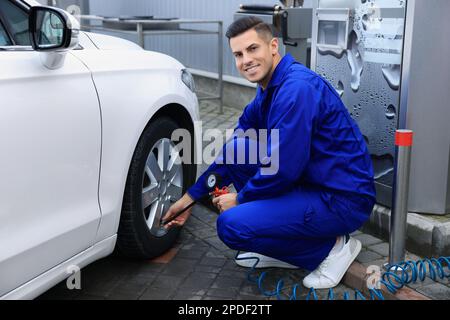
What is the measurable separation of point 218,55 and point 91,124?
5.08m

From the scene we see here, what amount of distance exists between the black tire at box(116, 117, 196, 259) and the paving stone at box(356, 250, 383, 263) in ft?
3.80

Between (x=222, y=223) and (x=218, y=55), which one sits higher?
(x=218, y=55)

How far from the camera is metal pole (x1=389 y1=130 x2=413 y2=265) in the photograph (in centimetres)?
302

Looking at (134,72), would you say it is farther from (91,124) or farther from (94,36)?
(91,124)

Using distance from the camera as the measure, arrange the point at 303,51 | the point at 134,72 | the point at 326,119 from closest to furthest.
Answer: the point at 326,119 < the point at 134,72 < the point at 303,51

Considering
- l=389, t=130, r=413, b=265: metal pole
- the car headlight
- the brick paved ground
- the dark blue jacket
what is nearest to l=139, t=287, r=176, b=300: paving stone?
the brick paved ground

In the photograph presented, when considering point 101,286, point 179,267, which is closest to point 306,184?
point 179,267

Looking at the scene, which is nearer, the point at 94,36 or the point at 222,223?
the point at 222,223

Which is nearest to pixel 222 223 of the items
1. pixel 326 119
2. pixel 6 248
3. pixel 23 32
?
pixel 326 119

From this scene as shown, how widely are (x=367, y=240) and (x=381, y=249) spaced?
158 mm

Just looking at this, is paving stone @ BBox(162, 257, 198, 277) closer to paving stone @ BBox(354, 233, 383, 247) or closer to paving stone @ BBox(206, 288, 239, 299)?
paving stone @ BBox(206, 288, 239, 299)

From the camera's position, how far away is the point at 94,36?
11.0ft

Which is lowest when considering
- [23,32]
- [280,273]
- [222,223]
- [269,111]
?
[280,273]

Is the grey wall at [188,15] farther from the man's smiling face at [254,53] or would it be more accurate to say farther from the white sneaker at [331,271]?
the white sneaker at [331,271]
